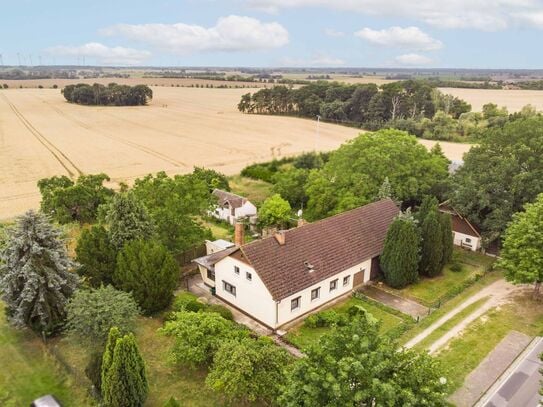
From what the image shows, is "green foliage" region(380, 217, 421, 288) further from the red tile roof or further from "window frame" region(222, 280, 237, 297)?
"window frame" region(222, 280, 237, 297)

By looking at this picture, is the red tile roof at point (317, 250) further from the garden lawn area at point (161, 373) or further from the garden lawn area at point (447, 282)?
the garden lawn area at point (161, 373)

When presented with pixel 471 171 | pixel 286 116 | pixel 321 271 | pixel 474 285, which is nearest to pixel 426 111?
pixel 286 116

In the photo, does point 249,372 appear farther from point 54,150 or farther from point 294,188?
point 54,150

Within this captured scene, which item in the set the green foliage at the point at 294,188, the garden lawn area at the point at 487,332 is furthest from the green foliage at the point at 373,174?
the garden lawn area at the point at 487,332

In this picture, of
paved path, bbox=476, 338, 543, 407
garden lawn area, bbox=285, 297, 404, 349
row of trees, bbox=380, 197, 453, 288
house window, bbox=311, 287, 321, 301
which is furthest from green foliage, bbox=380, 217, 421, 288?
paved path, bbox=476, 338, 543, 407

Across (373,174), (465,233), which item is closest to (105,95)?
(373,174)

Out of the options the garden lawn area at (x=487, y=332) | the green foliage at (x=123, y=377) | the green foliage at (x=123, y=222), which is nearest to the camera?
the green foliage at (x=123, y=377)
